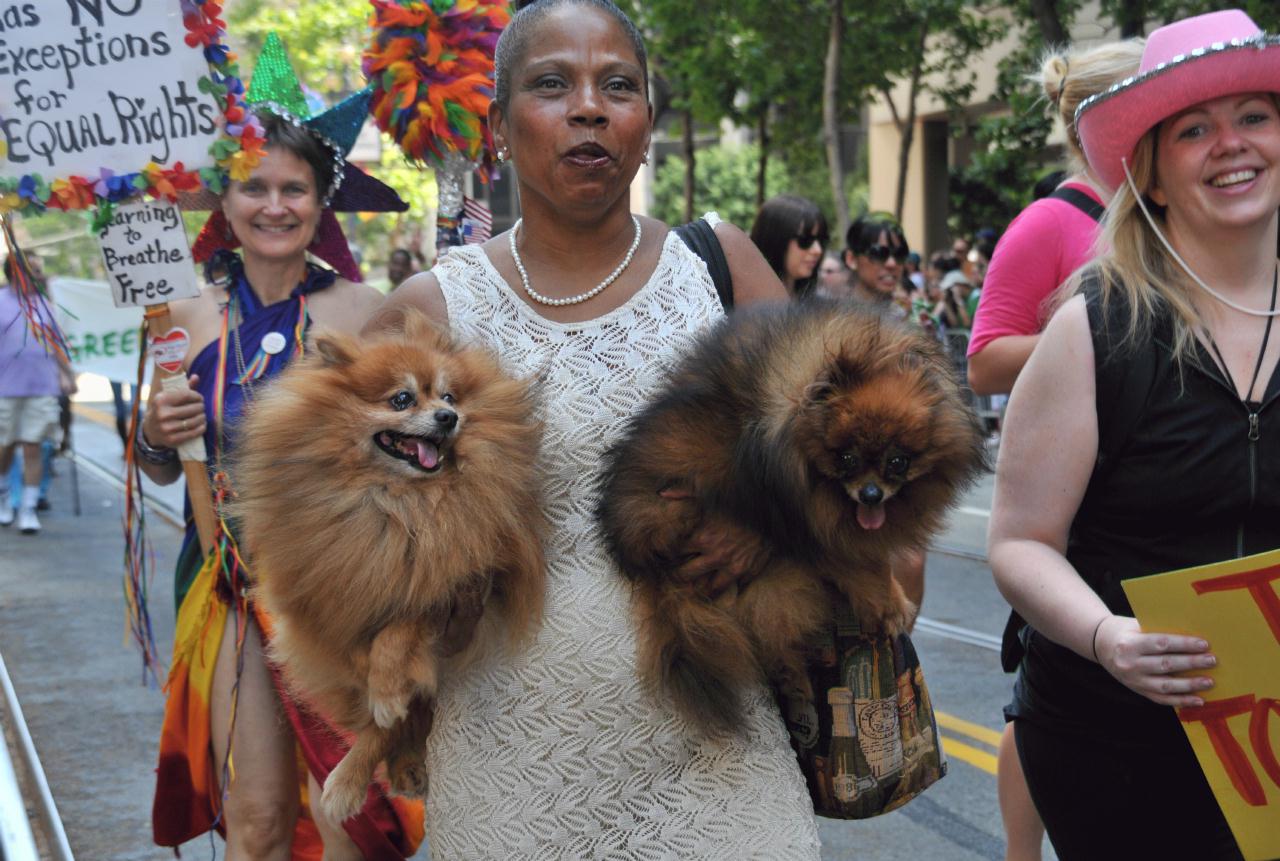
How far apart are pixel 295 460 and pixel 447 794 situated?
2.08ft

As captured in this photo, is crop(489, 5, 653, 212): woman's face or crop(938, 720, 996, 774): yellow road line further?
crop(938, 720, 996, 774): yellow road line

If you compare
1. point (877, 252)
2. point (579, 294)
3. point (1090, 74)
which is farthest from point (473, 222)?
point (579, 294)

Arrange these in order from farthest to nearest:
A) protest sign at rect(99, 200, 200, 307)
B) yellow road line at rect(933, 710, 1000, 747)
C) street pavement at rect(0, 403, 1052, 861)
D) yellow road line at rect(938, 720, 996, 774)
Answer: yellow road line at rect(933, 710, 1000, 747)
yellow road line at rect(938, 720, 996, 774)
street pavement at rect(0, 403, 1052, 861)
protest sign at rect(99, 200, 200, 307)

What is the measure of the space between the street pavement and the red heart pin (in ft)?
4.33

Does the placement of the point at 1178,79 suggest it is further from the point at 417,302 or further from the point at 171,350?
the point at 171,350

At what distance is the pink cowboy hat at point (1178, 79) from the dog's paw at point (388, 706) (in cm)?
165

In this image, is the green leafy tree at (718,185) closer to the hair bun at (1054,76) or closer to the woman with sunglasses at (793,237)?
the woman with sunglasses at (793,237)

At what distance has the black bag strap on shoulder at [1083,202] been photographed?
426 centimetres

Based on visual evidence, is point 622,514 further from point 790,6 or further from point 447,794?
point 790,6

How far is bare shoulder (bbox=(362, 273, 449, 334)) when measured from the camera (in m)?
2.62

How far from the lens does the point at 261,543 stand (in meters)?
2.65

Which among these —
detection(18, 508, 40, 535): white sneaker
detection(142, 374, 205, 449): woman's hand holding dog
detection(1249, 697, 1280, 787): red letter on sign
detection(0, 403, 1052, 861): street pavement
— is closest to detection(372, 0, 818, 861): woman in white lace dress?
detection(1249, 697, 1280, 787): red letter on sign

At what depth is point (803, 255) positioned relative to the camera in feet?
20.6

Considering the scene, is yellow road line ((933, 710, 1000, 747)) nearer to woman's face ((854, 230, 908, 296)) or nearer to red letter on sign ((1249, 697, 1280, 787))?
woman's face ((854, 230, 908, 296))
